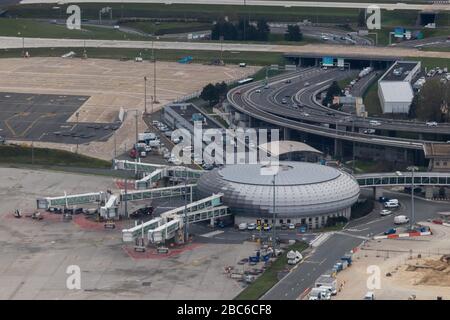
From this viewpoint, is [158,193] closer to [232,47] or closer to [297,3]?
[232,47]

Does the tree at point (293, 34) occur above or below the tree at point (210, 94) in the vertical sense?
above

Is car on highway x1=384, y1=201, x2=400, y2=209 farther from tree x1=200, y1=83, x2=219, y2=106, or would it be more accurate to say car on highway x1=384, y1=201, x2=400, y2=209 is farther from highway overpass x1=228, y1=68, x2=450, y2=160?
tree x1=200, y1=83, x2=219, y2=106

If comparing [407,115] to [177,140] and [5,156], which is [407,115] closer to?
[177,140]

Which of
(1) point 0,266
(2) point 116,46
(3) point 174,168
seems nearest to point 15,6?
(2) point 116,46

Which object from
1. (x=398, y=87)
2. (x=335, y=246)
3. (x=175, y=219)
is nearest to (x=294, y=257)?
(x=335, y=246)

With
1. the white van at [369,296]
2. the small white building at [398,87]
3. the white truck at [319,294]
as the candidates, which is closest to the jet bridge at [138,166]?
the small white building at [398,87]

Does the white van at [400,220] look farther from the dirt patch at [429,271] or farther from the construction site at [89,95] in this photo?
the construction site at [89,95]

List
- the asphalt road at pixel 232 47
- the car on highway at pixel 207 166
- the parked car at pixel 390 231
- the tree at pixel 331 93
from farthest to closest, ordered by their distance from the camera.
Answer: the asphalt road at pixel 232 47 < the tree at pixel 331 93 < the car on highway at pixel 207 166 < the parked car at pixel 390 231
